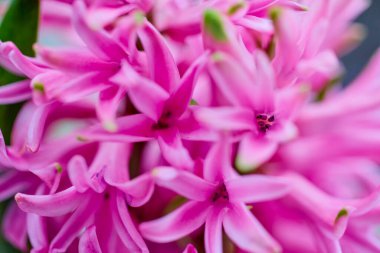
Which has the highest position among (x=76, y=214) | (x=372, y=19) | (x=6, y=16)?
(x=6, y=16)

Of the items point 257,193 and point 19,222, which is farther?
point 19,222

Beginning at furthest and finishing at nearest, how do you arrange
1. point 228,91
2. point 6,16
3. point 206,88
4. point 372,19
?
point 372,19 → point 206,88 → point 6,16 → point 228,91

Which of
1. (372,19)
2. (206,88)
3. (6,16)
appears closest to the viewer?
(6,16)

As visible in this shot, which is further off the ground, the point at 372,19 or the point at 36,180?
the point at 36,180

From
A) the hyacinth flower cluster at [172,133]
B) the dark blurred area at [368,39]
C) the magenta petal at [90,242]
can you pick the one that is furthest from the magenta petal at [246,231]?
the dark blurred area at [368,39]

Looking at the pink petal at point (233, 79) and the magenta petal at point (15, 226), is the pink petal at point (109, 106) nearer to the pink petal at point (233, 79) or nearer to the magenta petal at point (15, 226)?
the pink petal at point (233, 79)

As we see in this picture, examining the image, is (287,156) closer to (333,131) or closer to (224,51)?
(333,131)

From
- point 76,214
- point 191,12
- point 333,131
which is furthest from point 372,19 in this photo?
point 76,214

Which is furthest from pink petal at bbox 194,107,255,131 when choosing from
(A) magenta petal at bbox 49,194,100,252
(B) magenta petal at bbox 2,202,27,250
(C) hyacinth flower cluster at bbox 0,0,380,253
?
(B) magenta petal at bbox 2,202,27,250
